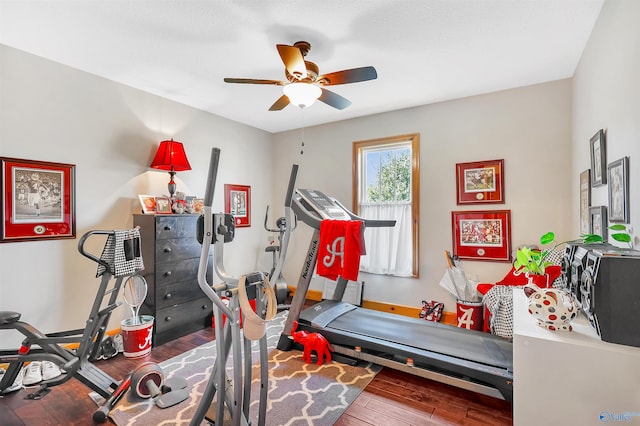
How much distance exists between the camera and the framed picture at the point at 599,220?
1888mm

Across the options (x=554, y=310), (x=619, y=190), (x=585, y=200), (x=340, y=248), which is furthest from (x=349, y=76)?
(x=585, y=200)

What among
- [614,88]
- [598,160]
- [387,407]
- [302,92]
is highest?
[302,92]

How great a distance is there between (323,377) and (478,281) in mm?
2079

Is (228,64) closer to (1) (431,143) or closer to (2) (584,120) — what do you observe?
(1) (431,143)

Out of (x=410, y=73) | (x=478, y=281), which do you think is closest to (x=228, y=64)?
(x=410, y=73)

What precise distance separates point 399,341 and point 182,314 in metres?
2.26

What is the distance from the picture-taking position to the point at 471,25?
212cm

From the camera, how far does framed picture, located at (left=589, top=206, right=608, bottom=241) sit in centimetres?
189

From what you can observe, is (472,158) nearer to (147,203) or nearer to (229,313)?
(229,313)

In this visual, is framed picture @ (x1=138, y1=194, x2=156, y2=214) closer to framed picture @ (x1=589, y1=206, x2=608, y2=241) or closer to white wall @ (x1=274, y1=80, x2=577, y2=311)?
white wall @ (x1=274, y1=80, x2=577, y2=311)

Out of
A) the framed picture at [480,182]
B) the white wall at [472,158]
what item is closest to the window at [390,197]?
the white wall at [472,158]

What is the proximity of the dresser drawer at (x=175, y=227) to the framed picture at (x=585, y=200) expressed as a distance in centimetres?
361

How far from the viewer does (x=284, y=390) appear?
7.28 ft

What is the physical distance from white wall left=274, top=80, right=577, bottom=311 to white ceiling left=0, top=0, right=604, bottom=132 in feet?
0.97
